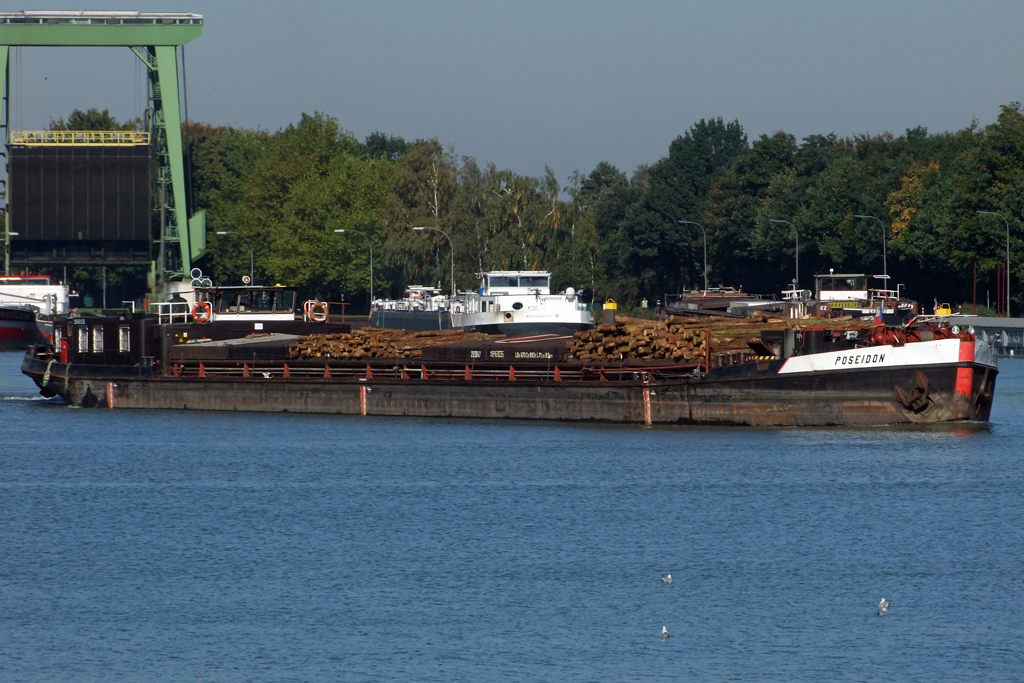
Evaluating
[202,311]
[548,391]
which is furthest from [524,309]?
[548,391]

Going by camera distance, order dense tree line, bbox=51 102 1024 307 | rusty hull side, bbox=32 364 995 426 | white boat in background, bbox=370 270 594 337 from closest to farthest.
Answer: rusty hull side, bbox=32 364 995 426 < white boat in background, bbox=370 270 594 337 < dense tree line, bbox=51 102 1024 307

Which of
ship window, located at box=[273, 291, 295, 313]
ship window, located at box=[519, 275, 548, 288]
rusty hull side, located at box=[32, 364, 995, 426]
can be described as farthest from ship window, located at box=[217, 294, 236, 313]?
ship window, located at box=[519, 275, 548, 288]

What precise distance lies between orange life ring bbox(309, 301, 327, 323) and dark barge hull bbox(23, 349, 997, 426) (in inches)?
257

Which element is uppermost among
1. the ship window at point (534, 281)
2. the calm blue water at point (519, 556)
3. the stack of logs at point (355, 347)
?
the ship window at point (534, 281)

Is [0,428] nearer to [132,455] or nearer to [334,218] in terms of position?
[132,455]

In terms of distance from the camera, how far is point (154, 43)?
328 ft

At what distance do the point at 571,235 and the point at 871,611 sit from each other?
94.8 m

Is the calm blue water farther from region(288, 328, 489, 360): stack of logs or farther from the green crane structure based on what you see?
the green crane structure

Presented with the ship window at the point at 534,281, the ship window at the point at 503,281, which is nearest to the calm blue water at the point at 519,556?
the ship window at the point at 534,281

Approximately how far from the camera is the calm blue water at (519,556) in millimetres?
20375

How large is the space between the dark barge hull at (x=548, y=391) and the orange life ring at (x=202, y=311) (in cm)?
459

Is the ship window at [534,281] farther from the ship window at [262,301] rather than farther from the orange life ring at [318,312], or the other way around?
the ship window at [262,301]

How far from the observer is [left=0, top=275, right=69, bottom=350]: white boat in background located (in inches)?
3701

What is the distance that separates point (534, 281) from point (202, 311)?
61.0ft
